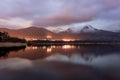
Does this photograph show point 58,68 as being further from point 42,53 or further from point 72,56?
point 42,53

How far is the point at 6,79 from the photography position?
52.6 feet

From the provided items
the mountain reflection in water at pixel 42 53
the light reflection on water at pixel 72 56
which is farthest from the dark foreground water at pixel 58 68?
the mountain reflection in water at pixel 42 53

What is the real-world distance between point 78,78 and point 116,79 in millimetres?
3035

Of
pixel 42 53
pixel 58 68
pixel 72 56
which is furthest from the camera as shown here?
pixel 42 53

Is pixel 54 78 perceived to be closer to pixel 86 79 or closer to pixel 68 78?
pixel 68 78

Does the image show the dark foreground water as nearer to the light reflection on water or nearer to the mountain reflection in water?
the light reflection on water

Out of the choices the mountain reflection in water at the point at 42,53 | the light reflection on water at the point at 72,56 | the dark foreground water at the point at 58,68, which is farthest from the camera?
the mountain reflection in water at the point at 42,53

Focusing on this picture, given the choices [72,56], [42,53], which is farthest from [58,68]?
[42,53]

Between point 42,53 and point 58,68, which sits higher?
point 58,68

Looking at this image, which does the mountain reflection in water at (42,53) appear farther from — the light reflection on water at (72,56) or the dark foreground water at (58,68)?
the dark foreground water at (58,68)

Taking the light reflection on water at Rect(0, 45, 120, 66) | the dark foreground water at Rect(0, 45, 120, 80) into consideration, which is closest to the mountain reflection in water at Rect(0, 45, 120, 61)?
the light reflection on water at Rect(0, 45, 120, 66)

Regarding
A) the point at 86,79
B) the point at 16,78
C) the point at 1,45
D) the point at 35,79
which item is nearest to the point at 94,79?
the point at 86,79

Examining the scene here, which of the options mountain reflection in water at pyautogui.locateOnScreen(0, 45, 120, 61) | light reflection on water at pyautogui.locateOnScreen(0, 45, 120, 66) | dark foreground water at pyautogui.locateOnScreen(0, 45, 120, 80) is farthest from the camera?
mountain reflection in water at pyautogui.locateOnScreen(0, 45, 120, 61)

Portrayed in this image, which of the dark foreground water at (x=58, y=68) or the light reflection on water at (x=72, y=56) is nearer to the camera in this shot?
the dark foreground water at (x=58, y=68)
